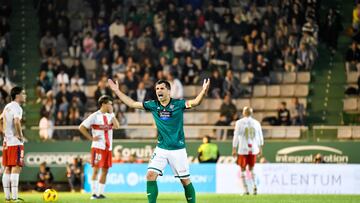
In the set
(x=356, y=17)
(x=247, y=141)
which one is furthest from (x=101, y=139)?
(x=356, y=17)

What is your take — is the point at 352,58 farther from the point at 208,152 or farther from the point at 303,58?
the point at 208,152

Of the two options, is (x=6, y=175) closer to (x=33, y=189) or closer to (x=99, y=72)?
(x=33, y=189)

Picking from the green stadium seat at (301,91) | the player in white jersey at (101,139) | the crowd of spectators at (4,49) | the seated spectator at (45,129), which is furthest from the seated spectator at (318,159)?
the crowd of spectators at (4,49)

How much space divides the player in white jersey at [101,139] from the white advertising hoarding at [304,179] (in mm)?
7490

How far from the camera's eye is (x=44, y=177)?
32594mm

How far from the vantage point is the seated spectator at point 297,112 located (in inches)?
1293

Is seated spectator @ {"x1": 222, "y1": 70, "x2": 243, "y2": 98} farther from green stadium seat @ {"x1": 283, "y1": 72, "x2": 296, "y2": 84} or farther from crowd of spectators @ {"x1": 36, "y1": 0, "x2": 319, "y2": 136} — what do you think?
green stadium seat @ {"x1": 283, "y1": 72, "x2": 296, "y2": 84}

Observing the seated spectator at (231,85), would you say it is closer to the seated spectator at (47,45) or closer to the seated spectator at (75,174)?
the seated spectator at (75,174)

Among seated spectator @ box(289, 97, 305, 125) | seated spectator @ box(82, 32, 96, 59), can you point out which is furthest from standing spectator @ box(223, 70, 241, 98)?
seated spectator @ box(82, 32, 96, 59)

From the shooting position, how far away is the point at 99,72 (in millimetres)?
36312

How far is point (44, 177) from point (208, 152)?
20.2 feet

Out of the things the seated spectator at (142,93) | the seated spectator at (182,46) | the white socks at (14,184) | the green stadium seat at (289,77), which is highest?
the seated spectator at (182,46)

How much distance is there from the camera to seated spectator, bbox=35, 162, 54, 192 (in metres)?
32.3

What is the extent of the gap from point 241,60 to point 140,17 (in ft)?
16.3
